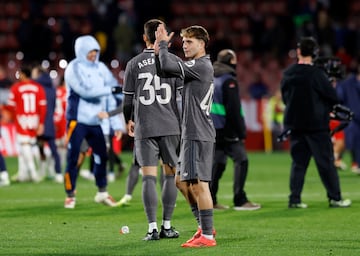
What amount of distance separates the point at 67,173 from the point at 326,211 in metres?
3.65

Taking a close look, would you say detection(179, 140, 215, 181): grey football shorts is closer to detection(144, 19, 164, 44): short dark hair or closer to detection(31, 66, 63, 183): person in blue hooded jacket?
detection(144, 19, 164, 44): short dark hair

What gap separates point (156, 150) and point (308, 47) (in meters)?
4.21

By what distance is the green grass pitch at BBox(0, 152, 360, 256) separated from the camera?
1094 centimetres

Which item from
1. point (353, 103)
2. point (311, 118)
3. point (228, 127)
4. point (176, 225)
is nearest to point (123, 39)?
point (353, 103)

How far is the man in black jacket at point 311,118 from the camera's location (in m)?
15.2

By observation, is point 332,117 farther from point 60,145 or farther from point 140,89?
point 60,145

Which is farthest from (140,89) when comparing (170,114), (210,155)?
(210,155)

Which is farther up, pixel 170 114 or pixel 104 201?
pixel 170 114

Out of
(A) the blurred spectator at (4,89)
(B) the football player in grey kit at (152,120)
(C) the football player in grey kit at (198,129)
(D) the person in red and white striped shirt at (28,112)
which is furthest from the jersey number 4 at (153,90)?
(A) the blurred spectator at (4,89)

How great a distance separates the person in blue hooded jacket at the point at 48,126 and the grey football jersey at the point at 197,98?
9936 millimetres

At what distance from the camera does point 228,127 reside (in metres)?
15.2

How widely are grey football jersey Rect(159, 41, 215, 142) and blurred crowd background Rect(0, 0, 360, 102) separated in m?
18.9

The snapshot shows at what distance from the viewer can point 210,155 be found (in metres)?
11.2

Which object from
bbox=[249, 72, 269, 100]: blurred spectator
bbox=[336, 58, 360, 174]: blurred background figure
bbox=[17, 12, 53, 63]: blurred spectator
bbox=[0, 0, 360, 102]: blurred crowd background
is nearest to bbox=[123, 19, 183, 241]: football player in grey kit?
bbox=[336, 58, 360, 174]: blurred background figure
